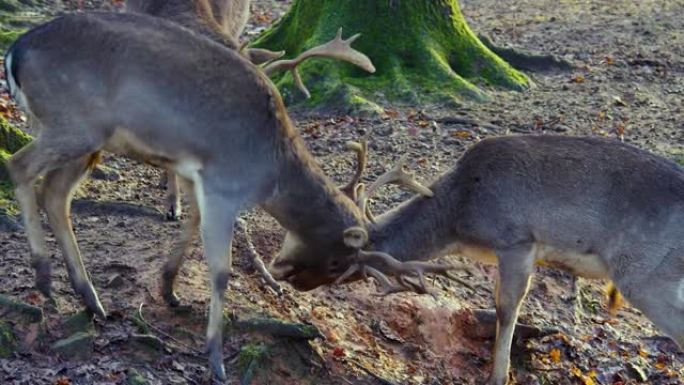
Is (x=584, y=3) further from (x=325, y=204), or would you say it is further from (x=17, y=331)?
(x=17, y=331)

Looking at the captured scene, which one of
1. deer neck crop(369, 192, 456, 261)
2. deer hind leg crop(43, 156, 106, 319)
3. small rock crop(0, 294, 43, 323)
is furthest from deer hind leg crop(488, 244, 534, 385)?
small rock crop(0, 294, 43, 323)

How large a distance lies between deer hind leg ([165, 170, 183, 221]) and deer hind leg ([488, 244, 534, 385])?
259cm

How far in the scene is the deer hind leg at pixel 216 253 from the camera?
23.6ft

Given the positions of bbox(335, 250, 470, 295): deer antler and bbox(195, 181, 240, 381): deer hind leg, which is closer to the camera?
bbox(195, 181, 240, 381): deer hind leg

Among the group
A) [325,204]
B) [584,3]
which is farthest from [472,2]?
[325,204]

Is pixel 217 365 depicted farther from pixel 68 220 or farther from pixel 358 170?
pixel 358 170

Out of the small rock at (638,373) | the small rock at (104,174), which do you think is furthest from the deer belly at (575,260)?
the small rock at (104,174)

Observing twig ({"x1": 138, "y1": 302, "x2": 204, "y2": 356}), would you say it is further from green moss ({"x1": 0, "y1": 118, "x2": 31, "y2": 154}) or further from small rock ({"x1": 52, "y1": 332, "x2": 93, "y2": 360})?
green moss ({"x1": 0, "y1": 118, "x2": 31, "y2": 154})

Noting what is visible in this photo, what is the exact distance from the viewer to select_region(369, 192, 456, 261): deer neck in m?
8.38

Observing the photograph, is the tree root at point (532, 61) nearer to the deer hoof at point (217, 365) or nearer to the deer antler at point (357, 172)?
the deer antler at point (357, 172)

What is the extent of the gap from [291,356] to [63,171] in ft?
6.01

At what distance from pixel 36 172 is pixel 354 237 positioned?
207 centimetres

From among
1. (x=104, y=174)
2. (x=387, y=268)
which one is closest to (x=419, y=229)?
(x=387, y=268)

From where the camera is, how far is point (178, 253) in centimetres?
774
